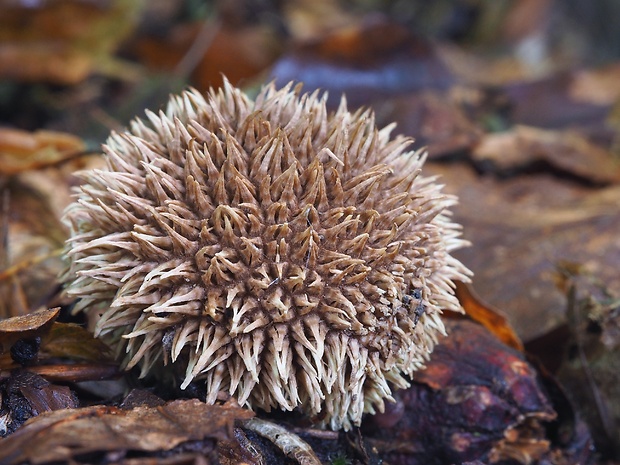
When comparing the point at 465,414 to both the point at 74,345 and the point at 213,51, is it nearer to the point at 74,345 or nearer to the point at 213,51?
the point at 74,345

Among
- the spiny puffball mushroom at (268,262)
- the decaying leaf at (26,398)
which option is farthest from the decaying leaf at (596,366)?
the decaying leaf at (26,398)

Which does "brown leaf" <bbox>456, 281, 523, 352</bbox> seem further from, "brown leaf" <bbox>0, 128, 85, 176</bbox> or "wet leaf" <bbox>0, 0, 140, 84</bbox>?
"wet leaf" <bbox>0, 0, 140, 84</bbox>

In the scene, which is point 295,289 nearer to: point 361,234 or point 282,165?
point 361,234

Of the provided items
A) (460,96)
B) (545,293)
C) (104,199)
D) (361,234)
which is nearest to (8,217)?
(104,199)

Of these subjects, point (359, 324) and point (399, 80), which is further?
point (399, 80)

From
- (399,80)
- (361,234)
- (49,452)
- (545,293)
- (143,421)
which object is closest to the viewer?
(49,452)

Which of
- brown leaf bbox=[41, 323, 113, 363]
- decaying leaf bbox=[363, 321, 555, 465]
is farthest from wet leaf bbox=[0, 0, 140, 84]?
decaying leaf bbox=[363, 321, 555, 465]
